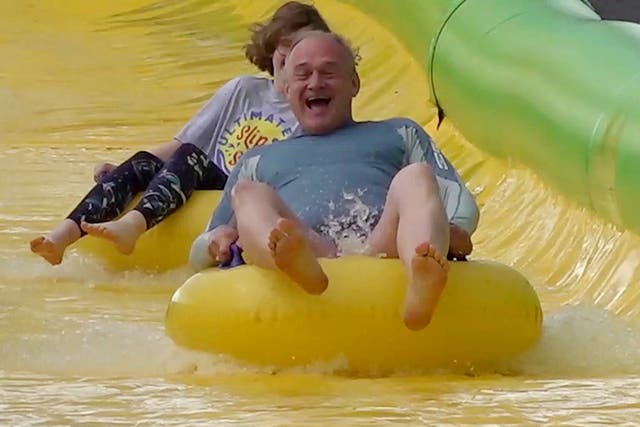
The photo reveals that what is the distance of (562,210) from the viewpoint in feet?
9.74

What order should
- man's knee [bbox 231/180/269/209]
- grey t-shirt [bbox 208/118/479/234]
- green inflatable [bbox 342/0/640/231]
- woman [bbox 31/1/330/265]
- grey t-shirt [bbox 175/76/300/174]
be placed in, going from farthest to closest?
grey t-shirt [bbox 175/76/300/174] → woman [bbox 31/1/330/265] → green inflatable [bbox 342/0/640/231] → grey t-shirt [bbox 208/118/479/234] → man's knee [bbox 231/180/269/209]

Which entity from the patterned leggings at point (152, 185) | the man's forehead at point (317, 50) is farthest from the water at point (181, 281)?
the man's forehead at point (317, 50)

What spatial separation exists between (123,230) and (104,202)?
13 cm

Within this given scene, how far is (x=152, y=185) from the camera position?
294 cm

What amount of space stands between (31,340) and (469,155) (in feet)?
5.15

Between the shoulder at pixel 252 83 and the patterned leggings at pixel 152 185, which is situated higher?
the shoulder at pixel 252 83

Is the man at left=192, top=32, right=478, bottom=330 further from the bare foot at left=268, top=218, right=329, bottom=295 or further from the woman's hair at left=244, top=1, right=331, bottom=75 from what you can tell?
the woman's hair at left=244, top=1, right=331, bottom=75

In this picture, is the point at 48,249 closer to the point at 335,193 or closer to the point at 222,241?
the point at 222,241

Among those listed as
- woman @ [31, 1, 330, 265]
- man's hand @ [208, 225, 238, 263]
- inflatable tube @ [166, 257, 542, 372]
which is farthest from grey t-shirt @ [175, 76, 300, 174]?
inflatable tube @ [166, 257, 542, 372]

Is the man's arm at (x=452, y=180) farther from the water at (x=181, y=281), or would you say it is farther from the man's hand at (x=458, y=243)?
the water at (x=181, y=281)

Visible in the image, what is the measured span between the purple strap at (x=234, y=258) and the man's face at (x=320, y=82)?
0.28m

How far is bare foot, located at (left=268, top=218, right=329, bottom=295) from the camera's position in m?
1.94

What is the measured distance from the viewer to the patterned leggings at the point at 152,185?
2.89 metres

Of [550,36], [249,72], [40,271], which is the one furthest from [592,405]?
[249,72]
